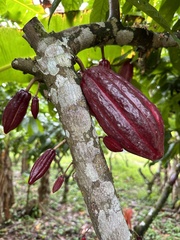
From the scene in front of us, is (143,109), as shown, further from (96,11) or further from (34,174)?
(96,11)

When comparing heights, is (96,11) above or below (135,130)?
above

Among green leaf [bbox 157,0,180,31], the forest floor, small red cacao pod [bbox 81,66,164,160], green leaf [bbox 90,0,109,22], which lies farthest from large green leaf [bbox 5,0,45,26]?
the forest floor

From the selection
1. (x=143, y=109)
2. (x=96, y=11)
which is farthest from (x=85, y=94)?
(x=96, y=11)

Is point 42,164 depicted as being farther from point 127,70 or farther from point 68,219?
point 68,219

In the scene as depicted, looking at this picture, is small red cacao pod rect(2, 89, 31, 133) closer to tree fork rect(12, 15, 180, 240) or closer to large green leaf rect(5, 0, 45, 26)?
tree fork rect(12, 15, 180, 240)

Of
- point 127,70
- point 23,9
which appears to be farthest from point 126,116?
point 23,9

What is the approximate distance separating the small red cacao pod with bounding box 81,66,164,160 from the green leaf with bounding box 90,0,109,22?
1.45ft

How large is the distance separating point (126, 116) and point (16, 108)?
285mm

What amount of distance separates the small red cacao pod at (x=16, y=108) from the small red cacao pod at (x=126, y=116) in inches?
6.8

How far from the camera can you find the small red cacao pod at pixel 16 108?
0.80 metres

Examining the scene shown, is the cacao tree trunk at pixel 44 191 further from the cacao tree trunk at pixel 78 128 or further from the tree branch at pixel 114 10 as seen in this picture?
the cacao tree trunk at pixel 78 128

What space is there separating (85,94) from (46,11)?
920mm

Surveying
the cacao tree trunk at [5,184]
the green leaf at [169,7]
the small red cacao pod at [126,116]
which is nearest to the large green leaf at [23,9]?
the green leaf at [169,7]

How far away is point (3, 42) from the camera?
1.28 m
